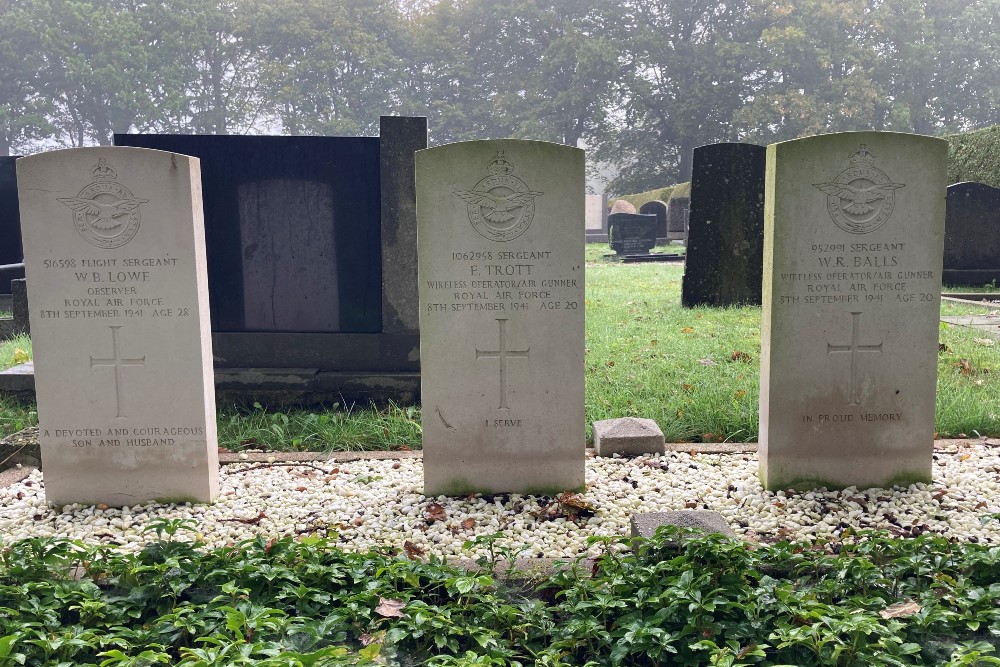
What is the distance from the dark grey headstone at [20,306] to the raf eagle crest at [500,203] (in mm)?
6319

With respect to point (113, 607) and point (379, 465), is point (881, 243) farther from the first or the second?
point (113, 607)

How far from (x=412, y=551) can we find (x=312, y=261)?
10.3 feet

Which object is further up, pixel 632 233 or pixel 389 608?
pixel 632 233

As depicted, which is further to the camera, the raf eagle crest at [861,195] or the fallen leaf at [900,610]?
the raf eagle crest at [861,195]

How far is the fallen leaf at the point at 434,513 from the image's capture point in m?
3.84

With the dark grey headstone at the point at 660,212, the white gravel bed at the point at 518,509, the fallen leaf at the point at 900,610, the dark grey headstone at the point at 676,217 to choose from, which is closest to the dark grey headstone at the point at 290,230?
the white gravel bed at the point at 518,509

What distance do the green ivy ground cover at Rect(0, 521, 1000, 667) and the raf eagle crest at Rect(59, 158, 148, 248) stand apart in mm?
1499

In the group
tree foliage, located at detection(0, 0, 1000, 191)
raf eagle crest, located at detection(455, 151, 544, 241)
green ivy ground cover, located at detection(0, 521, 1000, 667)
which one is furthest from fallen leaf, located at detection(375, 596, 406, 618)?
tree foliage, located at detection(0, 0, 1000, 191)

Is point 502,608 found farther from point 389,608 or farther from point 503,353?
point 503,353

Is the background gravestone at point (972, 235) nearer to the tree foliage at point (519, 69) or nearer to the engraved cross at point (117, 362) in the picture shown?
the engraved cross at point (117, 362)

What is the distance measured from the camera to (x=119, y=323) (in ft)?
13.0

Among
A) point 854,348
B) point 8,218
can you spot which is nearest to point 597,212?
point 8,218

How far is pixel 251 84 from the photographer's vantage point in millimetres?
40594

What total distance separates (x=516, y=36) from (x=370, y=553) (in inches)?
1612
